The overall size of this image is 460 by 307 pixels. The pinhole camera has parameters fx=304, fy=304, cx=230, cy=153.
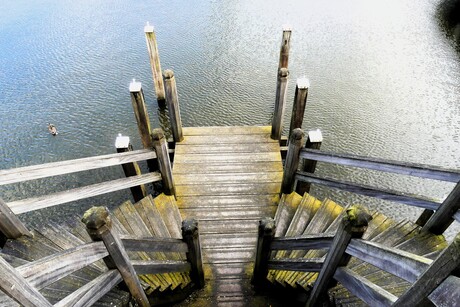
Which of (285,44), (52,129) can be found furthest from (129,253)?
(52,129)

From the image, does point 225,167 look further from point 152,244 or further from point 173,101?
point 152,244

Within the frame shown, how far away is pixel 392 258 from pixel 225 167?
3.79 meters

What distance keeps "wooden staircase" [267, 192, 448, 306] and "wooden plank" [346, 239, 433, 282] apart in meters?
0.74

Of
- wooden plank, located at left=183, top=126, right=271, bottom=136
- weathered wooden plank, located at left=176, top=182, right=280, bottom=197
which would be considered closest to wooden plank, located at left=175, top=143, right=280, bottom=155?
wooden plank, located at left=183, top=126, right=271, bottom=136

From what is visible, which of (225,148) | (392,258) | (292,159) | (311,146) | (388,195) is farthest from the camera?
(225,148)

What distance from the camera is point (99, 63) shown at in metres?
10.5

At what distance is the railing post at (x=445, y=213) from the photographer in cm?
322

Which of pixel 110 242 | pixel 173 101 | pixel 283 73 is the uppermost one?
pixel 283 73

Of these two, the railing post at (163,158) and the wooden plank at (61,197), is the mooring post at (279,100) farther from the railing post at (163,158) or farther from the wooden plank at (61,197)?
the wooden plank at (61,197)

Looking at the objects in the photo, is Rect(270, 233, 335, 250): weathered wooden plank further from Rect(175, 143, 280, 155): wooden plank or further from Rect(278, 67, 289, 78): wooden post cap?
Rect(278, 67, 289, 78): wooden post cap

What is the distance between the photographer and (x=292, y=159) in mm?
4195

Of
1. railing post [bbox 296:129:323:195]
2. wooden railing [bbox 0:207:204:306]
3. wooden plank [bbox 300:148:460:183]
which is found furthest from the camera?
railing post [bbox 296:129:323:195]

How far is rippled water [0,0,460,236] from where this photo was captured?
7797 mm

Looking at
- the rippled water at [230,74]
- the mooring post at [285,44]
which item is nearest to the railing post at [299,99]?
the mooring post at [285,44]
